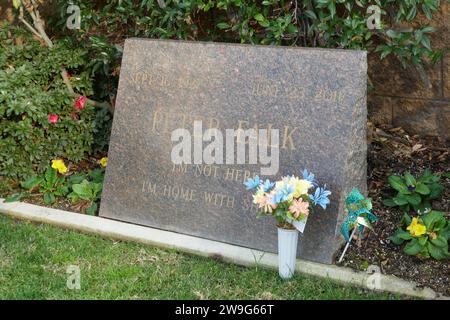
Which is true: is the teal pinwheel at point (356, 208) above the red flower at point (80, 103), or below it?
below

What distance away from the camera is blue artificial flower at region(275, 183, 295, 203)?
337 centimetres

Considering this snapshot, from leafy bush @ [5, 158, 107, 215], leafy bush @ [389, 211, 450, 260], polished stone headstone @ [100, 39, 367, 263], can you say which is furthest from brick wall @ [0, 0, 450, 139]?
leafy bush @ [5, 158, 107, 215]

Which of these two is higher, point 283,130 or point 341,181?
point 283,130

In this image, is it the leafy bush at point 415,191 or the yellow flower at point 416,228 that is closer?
the yellow flower at point 416,228

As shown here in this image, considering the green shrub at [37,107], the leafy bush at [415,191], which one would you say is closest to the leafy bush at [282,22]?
the green shrub at [37,107]

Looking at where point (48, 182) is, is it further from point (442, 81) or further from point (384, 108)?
point (442, 81)

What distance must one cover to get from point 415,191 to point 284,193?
1.03m

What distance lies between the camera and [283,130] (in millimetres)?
3801

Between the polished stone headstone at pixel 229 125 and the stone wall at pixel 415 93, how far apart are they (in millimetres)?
1121

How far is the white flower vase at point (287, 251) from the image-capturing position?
11.5ft

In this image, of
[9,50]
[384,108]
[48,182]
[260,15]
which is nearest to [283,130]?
[260,15]

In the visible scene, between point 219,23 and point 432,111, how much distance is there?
166 centimetres

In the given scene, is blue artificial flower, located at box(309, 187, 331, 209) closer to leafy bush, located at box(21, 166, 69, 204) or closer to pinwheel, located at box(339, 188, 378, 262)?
pinwheel, located at box(339, 188, 378, 262)

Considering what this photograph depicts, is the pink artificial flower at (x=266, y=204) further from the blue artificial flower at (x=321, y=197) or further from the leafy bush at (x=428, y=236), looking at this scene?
the leafy bush at (x=428, y=236)
